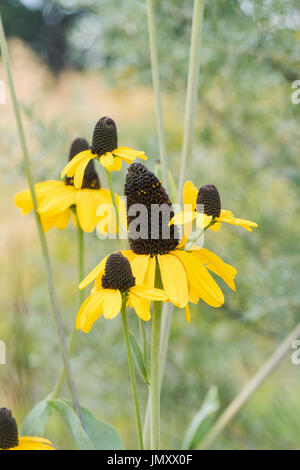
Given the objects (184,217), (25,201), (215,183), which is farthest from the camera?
(215,183)

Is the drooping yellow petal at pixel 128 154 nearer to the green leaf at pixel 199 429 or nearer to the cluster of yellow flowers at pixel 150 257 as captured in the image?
the cluster of yellow flowers at pixel 150 257

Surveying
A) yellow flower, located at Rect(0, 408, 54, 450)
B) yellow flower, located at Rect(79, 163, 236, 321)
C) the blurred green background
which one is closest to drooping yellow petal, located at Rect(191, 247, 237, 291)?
yellow flower, located at Rect(79, 163, 236, 321)

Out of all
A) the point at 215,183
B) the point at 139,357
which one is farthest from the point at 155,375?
the point at 215,183

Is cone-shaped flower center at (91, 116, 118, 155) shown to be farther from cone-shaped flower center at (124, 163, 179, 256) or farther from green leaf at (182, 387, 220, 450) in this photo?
green leaf at (182, 387, 220, 450)

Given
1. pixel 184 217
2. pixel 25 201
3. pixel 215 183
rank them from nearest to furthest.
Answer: pixel 184 217 < pixel 25 201 < pixel 215 183

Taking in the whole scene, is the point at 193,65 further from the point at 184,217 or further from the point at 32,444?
the point at 32,444

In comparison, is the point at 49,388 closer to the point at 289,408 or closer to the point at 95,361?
the point at 95,361
